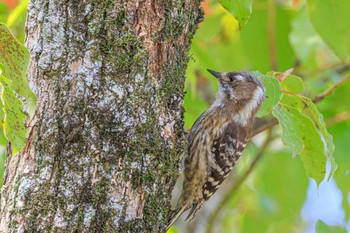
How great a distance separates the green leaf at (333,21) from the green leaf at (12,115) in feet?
8.11

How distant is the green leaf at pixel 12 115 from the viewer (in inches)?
79.4

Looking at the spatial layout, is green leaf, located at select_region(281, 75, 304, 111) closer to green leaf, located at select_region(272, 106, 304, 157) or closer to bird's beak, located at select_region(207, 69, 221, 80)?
green leaf, located at select_region(272, 106, 304, 157)

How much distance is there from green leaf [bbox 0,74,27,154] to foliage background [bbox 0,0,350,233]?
1.67 m

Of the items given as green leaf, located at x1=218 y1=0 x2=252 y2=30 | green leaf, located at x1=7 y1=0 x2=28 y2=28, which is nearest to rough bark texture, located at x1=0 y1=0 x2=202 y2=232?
green leaf, located at x1=218 y1=0 x2=252 y2=30

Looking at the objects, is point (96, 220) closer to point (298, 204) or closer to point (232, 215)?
point (298, 204)

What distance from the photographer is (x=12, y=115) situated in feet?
6.78

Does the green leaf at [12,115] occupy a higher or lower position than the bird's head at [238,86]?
lower

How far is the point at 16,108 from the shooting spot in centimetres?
206

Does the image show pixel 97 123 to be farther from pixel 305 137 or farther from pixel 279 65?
pixel 279 65

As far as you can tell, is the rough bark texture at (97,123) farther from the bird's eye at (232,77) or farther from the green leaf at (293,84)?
the bird's eye at (232,77)

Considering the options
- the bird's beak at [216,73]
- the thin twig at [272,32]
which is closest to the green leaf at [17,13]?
the bird's beak at [216,73]

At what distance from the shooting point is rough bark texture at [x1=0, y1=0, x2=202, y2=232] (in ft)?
8.39

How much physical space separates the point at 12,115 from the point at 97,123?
0.61 metres

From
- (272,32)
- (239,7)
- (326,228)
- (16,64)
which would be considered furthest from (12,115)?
(272,32)
